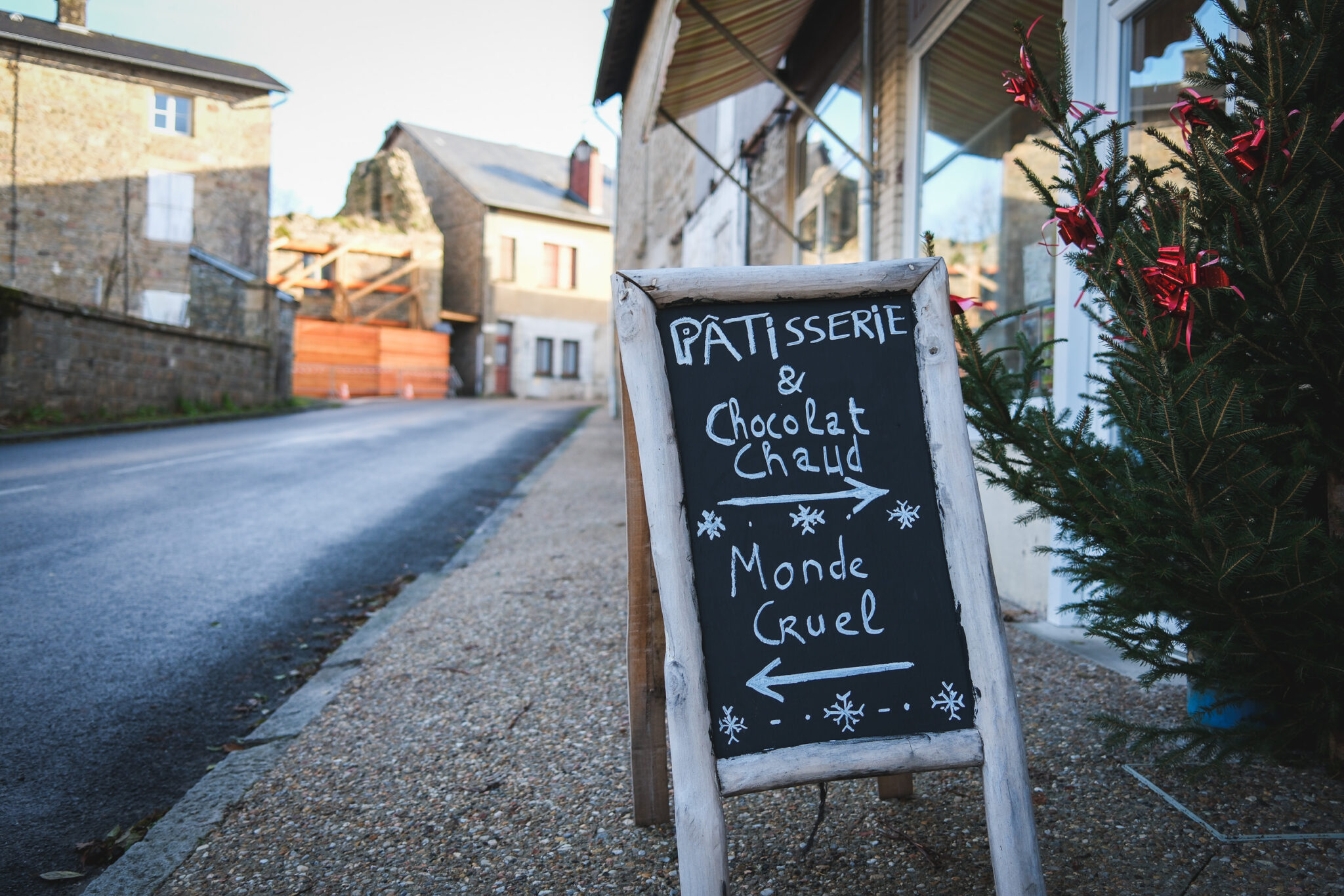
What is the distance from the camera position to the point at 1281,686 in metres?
1.97

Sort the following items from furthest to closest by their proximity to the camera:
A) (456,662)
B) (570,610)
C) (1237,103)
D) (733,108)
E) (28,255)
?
(28,255) → (733,108) → (570,610) → (456,662) → (1237,103)

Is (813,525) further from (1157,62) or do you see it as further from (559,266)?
(559,266)

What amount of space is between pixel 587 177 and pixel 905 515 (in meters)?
36.1

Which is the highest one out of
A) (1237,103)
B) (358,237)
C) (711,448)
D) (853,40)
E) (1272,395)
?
(358,237)

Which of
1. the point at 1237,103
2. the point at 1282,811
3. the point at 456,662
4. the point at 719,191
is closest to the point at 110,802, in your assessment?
the point at 456,662

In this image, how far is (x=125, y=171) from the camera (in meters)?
22.1

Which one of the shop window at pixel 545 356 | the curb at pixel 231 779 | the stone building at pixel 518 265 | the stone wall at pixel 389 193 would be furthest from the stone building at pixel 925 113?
the shop window at pixel 545 356

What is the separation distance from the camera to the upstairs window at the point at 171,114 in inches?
897

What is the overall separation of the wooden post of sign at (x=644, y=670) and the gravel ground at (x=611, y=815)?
3.8 inches

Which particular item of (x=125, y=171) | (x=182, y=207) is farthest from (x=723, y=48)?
(x=125, y=171)

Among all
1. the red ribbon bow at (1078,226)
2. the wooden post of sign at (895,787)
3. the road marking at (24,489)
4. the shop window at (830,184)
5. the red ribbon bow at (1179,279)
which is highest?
the shop window at (830,184)

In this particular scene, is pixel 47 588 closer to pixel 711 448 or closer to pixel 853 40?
pixel 711 448

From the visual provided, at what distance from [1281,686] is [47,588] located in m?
5.09

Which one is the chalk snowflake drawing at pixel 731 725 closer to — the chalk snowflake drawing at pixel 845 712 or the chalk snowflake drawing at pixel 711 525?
the chalk snowflake drawing at pixel 845 712
